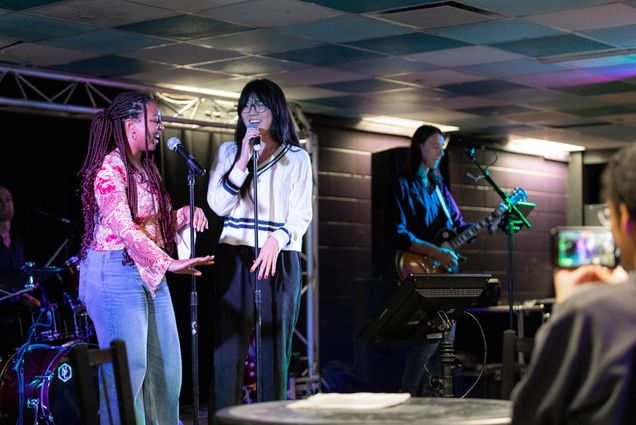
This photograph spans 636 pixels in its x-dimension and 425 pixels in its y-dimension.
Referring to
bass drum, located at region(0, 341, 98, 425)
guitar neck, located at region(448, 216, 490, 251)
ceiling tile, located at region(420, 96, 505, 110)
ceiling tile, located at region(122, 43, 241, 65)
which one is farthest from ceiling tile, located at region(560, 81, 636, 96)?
bass drum, located at region(0, 341, 98, 425)

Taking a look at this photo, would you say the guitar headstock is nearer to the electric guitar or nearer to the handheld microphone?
the electric guitar

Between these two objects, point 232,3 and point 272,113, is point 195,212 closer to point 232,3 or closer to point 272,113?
point 272,113

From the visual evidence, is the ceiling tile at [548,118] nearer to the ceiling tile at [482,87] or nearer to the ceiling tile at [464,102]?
the ceiling tile at [464,102]

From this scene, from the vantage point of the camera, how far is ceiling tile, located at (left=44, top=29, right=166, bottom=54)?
6.33m

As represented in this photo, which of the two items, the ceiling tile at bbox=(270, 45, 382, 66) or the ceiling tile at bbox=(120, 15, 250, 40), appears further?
the ceiling tile at bbox=(270, 45, 382, 66)

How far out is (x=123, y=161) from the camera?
411 cm

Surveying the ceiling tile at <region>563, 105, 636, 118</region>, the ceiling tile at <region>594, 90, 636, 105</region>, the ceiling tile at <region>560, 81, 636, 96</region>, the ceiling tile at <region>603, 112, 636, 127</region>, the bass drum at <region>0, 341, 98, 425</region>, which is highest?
the ceiling tile at <region>560, 81, 636, 96</region>

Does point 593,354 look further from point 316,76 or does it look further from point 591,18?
point 316,76

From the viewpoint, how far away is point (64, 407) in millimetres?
6250

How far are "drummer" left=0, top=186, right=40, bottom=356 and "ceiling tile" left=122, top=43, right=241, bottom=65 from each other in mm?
1391

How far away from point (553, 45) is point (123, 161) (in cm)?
367

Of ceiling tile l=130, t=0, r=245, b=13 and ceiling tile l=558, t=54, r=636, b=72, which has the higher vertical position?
ceiling tile l=130, t=0, r=245, b=13

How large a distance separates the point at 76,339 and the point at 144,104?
2.62 metres

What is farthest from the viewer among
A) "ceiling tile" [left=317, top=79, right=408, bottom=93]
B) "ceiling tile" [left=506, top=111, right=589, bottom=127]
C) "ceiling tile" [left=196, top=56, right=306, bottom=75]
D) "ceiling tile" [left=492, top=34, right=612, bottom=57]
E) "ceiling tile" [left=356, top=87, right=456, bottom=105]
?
"ceiling tile" [left=506, top=111, right=589, bottom=127]
